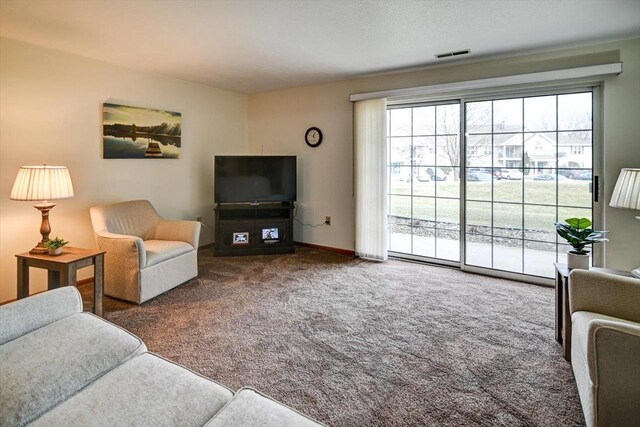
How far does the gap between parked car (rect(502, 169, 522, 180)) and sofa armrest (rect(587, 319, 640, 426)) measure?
2702 millimetres

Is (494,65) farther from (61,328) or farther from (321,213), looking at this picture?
(61,328)

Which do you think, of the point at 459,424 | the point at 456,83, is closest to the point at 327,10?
the point at 456,83

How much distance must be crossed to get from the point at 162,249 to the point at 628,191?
3.85 m

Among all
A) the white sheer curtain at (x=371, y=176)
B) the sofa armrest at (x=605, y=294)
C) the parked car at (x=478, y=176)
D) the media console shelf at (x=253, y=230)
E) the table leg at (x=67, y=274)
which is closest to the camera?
the sofa armrest at (x=605, y=294)

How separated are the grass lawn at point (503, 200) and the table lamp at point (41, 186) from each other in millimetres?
3651

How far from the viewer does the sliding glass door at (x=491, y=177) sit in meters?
3.57

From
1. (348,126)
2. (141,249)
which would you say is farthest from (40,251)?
(348,126)

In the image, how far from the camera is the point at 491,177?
13.0ft

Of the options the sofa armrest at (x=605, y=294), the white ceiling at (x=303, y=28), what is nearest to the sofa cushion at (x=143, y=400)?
the sofa armrest at (x=605, y=294)

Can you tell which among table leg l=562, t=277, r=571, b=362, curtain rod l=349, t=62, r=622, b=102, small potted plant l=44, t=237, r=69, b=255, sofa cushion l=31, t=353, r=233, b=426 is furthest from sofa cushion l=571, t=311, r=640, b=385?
small potted plant l=44, t=237, r=69, b=255

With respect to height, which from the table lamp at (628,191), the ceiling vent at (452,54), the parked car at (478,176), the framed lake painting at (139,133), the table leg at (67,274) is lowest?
the table leg at (67,274)

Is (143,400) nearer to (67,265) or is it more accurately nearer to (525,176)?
(67,265)

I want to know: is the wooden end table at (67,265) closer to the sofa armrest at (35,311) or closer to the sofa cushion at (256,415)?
the sofa armrest at (35,311)

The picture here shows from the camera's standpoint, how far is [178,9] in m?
2.57
